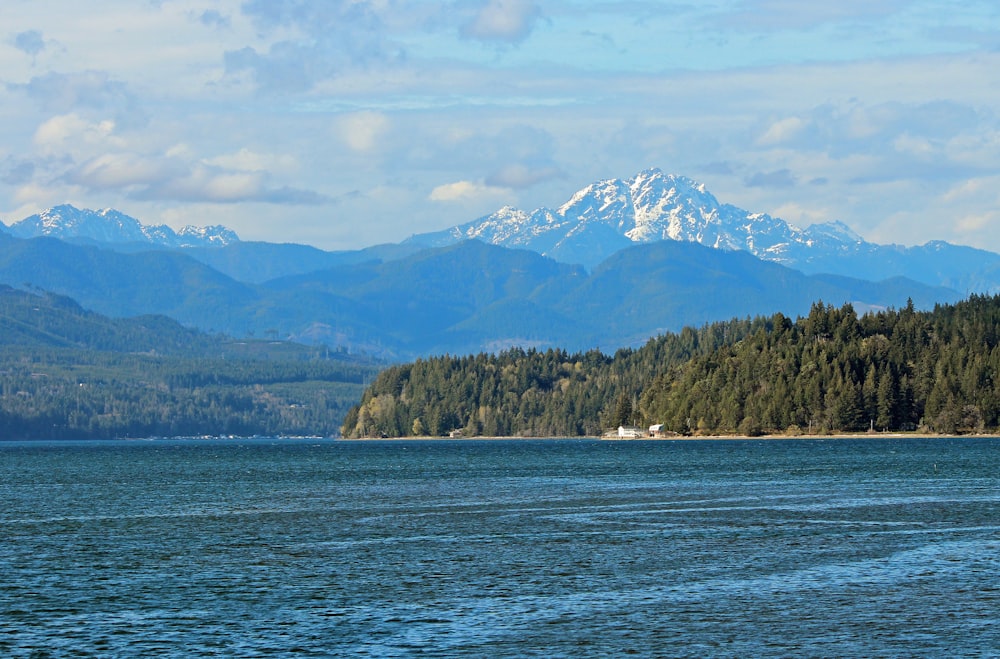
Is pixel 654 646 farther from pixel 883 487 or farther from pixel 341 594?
pixel 883 487

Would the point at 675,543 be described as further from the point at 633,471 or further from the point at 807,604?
the point at 633,471

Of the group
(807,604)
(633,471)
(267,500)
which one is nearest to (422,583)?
(807,604)

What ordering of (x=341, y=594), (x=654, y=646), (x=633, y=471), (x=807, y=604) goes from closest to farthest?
1. (x=654, y=646)
2. (x=807, y=604)
3. (x=341, y=594)
4. (x=633, y=471)

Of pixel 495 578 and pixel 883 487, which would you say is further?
pixel 883 487

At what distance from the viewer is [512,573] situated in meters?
68.1

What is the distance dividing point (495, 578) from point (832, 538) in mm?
23657

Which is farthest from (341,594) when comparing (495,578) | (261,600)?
(495,578)

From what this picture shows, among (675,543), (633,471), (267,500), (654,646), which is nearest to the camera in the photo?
(654,646)

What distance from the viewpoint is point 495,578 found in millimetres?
66312

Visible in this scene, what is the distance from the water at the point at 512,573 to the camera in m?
51.2

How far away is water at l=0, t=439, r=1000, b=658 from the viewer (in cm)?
5119

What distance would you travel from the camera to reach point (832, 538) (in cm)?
8106

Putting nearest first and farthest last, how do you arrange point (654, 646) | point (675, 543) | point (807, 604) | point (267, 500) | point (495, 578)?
point (654, 646), point (807, 604), point (495, 578), point (675, 543), point (267, 500)

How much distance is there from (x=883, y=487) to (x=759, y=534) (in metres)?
45.0
